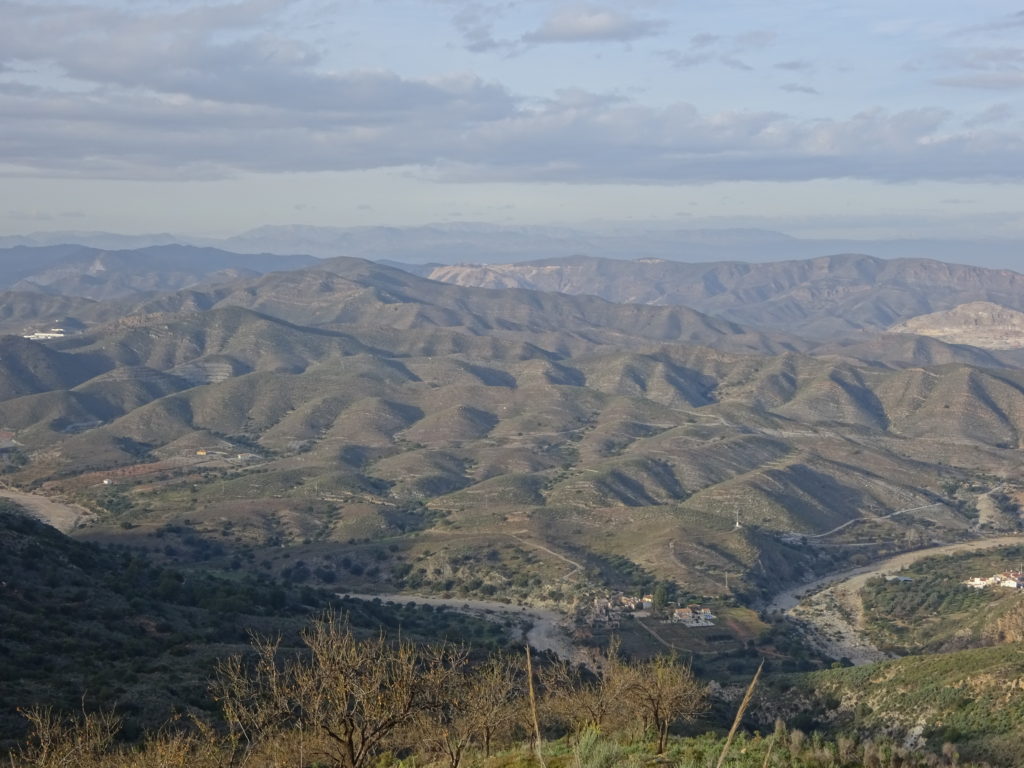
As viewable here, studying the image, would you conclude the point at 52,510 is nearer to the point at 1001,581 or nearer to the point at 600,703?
the point at 600,703

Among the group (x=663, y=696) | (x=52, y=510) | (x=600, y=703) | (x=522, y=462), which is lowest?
(x=522, y=462)

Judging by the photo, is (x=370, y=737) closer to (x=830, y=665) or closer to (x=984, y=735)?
(x=984, y=735)

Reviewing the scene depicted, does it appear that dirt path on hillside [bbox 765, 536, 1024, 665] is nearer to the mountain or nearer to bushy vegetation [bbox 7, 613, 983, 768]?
the mountain

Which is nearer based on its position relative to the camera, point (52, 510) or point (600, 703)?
point (600, 703)

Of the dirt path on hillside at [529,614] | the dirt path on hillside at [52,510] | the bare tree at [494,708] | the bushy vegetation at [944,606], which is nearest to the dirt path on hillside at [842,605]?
the bushy vegetation at [944,606]

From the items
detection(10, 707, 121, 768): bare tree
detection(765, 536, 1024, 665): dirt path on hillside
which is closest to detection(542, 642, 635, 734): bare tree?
detection(10, 707, 121, 768): bare tree

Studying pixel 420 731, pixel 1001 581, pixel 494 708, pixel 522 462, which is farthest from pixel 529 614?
pixel 522 462

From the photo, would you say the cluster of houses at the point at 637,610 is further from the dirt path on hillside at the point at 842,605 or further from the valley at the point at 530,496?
the dirt path on hillside at the point at 842,605
